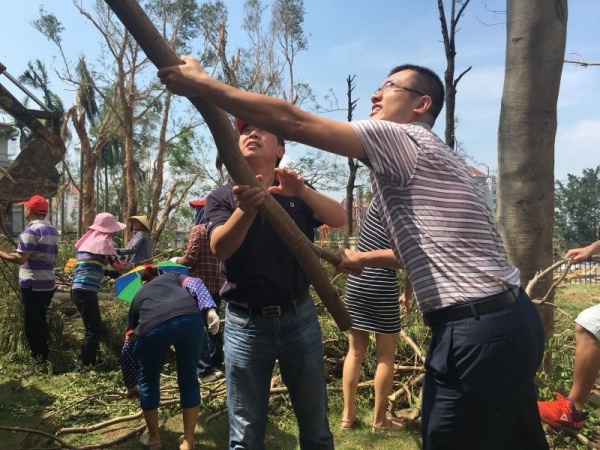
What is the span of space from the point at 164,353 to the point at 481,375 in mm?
2305

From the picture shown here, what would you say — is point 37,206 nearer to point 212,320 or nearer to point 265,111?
point 212,320

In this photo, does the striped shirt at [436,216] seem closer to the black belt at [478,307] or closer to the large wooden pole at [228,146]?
the black belt at [478,307]

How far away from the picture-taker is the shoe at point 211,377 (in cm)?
461

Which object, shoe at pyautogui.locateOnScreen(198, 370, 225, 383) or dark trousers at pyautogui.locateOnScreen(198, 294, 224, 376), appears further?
dark trousers at pyautogui.locateOnScreen(198, 294, 224, 376)

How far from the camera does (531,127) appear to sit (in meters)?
3.39

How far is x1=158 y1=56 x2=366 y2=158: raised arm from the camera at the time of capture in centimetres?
141

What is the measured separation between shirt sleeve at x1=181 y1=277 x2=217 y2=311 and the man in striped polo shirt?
2120 mm

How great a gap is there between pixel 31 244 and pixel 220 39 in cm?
1560

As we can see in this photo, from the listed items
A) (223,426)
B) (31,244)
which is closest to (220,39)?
(31,244)

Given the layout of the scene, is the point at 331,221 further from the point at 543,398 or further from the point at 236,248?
the point at 543,398

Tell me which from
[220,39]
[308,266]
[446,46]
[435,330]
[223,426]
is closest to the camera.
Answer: [435,330]

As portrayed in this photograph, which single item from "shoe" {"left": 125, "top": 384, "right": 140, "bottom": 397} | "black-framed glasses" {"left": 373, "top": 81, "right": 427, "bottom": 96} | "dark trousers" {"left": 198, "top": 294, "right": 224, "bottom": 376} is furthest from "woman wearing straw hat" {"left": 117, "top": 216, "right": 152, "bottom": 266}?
"black-framed glasses" {"left": 373, "top": 81, "right": 427, "bottom": 96}

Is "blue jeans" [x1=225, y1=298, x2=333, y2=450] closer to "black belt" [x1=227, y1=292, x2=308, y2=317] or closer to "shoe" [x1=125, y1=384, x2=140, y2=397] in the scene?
"black belt" [x1=227, y1=292, x2=308, y2=317]

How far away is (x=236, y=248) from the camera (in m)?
1.95
